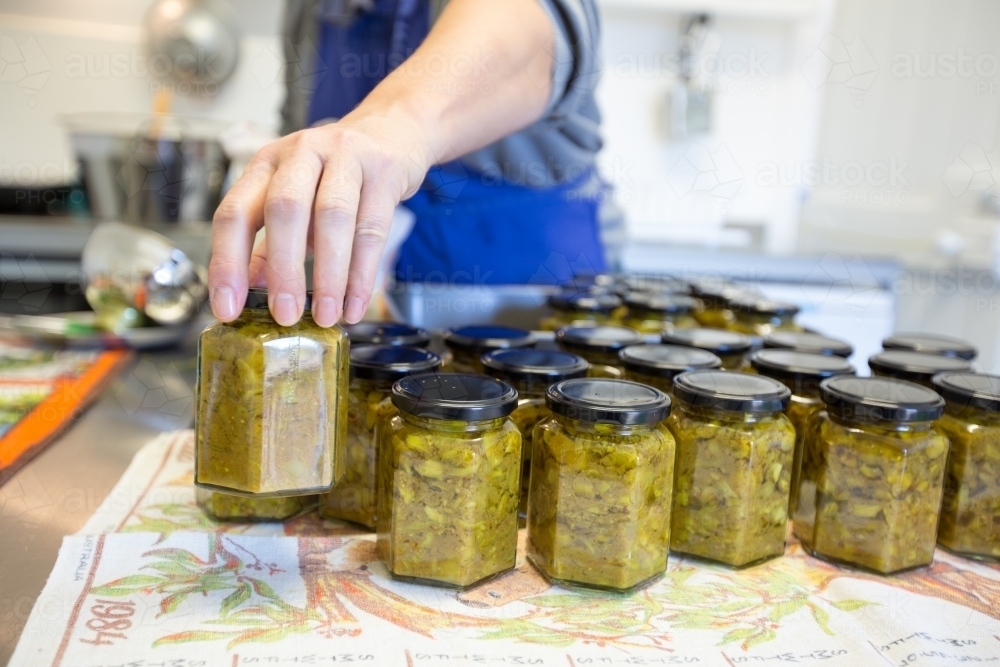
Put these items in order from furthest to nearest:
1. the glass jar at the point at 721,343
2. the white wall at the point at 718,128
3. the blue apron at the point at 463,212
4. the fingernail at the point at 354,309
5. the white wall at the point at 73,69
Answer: the white wall at the point at 718,128 < the white wall at the point at 73,69 < the blue apron at the point at 463,212 < the glass jar at the point at 721,343 < the fingernail at the point at 354,309

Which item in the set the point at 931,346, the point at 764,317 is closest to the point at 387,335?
the point at 764,317

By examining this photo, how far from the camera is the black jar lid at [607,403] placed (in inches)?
23.7

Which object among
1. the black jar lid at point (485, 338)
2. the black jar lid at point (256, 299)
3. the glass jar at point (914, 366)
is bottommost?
the glass jar at point (914, 366)

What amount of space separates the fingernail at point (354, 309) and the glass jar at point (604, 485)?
0.55 feet

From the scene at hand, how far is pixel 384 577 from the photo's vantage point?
650 millimetres

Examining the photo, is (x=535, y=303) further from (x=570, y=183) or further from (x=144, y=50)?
(x=144, y=50)

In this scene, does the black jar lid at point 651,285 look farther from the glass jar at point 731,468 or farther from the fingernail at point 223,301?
the fingernail at point 223,301

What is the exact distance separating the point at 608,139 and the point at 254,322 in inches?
95.9

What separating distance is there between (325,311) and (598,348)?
1.10 feet

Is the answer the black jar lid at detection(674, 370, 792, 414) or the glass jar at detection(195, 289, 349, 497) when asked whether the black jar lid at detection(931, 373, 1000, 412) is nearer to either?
the black jar lid at detection(674, 370, 792, 414)

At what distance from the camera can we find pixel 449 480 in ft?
1.98

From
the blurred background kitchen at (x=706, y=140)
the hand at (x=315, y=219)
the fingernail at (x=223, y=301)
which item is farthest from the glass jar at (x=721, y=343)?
the blurred background kitchen at (x=706, y=140)

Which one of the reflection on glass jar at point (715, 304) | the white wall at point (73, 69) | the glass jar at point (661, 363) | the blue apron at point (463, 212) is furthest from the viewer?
the white wall at point (73, 69)

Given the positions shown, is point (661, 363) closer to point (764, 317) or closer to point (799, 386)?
point (799, 386)
